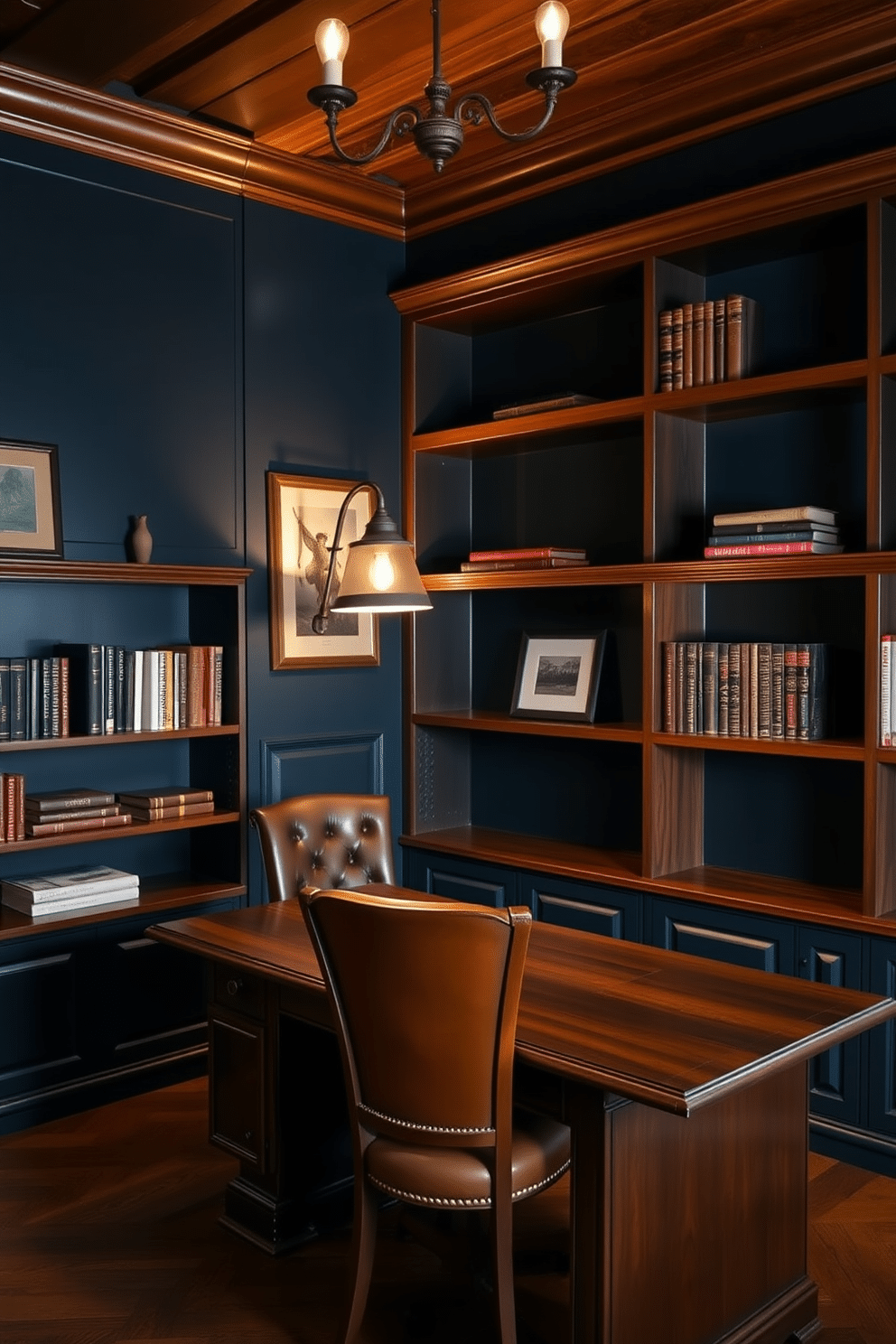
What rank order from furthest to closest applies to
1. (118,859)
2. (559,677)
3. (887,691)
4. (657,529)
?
1. (559,677)
2. (118,859)
3. (657,529)
4. (887,691)

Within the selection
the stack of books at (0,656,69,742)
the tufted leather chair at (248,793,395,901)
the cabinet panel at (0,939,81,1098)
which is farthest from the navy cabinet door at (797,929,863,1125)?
the stack of books at (0,656,69,742)

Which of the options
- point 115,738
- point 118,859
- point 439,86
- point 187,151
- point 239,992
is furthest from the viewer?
point 118,859

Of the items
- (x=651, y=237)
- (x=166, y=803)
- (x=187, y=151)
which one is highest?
(x=187, y=151)

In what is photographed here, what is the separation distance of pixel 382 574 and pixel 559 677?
122 cm

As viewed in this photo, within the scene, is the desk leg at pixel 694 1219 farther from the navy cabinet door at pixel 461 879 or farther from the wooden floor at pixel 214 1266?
the navy cabinet door at pixel 461 879

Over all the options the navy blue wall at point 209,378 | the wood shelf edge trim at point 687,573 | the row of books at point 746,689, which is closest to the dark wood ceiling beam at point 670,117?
A: the navy blue wall at point 209,378

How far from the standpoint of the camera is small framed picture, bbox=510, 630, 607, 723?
13.9 ft

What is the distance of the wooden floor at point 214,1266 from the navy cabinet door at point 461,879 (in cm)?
128

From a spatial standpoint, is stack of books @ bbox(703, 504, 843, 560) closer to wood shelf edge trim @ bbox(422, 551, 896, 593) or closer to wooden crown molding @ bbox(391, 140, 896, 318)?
wood shelf edge trim @ bbox(422, 551, 896, 593)

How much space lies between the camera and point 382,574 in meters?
3.34

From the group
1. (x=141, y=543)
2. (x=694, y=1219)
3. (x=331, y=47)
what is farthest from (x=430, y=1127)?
(x=141, y=543)

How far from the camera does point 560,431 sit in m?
4.18

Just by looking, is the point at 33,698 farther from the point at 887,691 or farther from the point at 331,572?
the point at 887,691

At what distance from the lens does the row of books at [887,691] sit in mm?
3211
